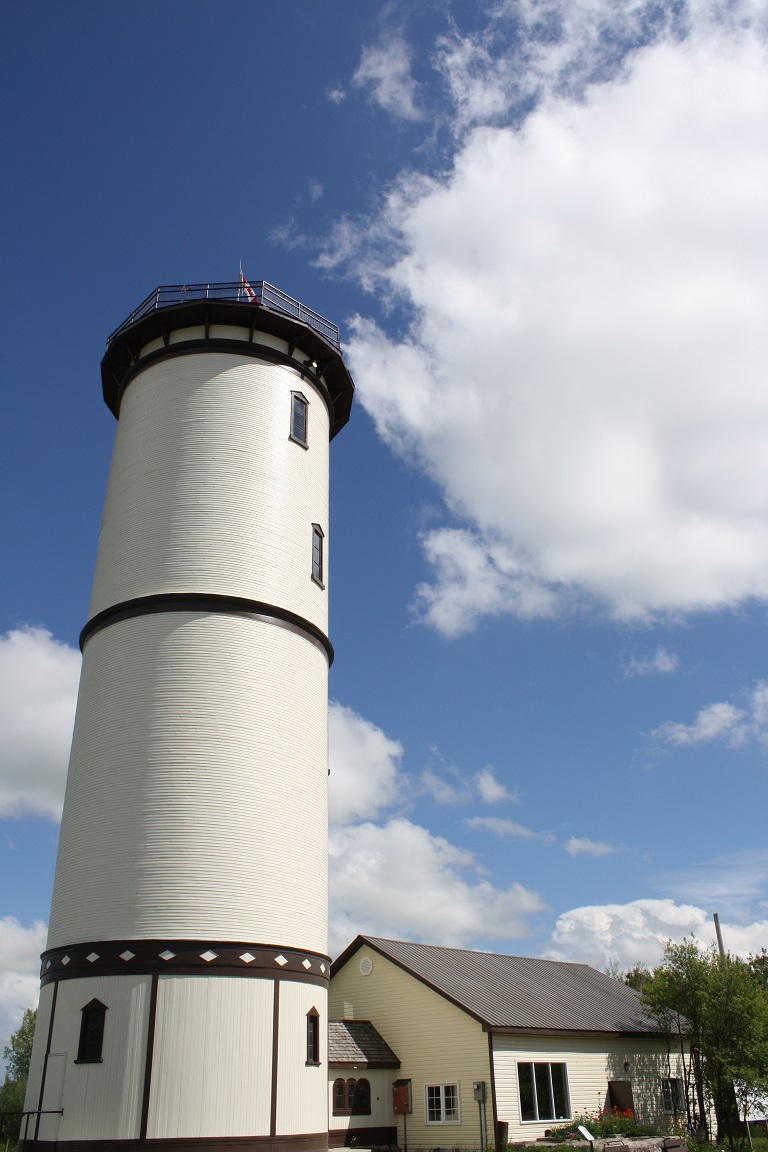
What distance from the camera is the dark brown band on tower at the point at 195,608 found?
1873 cm

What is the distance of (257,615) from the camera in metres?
19.2

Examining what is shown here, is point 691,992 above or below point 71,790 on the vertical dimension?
below

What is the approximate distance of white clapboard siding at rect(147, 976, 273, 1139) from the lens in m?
15.0

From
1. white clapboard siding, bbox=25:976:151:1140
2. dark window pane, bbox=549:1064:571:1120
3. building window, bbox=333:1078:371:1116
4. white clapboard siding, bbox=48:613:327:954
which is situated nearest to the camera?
white clapboard siding, bbox=25:976:151:1140

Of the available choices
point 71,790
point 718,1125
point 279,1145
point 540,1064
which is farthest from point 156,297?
point 718,1125

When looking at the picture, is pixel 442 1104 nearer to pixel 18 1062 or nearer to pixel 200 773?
pixel 200 773

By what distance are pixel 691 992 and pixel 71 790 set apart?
2041cm

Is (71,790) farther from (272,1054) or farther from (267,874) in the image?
(272,1054)

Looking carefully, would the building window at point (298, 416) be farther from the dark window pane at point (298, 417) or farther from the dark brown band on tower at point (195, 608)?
the dark brown band on tower at point (195, 608)

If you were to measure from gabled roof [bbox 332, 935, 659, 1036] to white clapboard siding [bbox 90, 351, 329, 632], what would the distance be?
12.5 m

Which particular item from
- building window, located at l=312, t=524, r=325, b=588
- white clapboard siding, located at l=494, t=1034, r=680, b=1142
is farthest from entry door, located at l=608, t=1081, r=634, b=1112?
building window, located at l=312, t=524, r=325, b=588

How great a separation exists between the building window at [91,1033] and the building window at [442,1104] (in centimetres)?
1277

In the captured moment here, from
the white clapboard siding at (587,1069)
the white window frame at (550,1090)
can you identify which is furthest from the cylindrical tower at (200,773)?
the white window frame at (550,1090)

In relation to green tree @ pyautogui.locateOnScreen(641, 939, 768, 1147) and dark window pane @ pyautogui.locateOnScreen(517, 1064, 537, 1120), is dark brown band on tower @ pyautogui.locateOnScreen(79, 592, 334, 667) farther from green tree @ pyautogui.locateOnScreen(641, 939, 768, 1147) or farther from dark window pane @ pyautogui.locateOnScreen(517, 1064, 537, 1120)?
green tree @ pyautogui.locateOnScreen(641, 939, 768, 1147)
